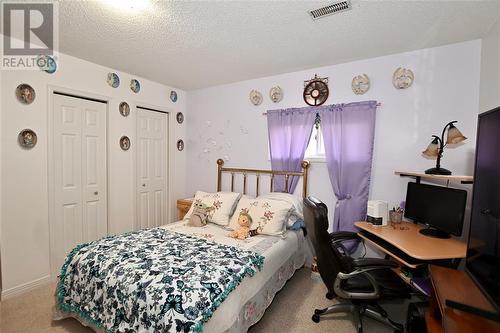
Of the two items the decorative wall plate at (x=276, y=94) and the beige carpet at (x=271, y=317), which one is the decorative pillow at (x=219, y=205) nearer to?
the beige carpet at (x=271, y=317)

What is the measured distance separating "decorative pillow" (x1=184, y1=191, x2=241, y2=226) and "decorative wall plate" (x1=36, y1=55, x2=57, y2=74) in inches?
80.3

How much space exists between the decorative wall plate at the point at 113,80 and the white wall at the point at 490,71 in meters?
3.73

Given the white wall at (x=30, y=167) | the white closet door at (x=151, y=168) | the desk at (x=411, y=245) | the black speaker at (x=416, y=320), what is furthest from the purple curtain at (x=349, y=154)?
the white wall at (x=30, y=167)

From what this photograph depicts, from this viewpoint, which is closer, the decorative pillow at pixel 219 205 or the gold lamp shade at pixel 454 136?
the gold lamp shade at pixel 454 136

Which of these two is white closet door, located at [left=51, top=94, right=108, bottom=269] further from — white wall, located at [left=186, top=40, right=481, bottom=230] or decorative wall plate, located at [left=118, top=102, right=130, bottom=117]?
white wall, located at [left=186, top=40, right=481, bottom=230]

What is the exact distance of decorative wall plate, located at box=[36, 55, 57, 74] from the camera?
7.85ft

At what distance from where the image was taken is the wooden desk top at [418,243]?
1641 millimetres

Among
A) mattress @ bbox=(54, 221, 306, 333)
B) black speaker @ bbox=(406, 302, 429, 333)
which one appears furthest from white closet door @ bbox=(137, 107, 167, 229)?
black speaker @ bbox=(406, 302, 429, 333)

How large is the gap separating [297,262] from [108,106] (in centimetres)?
295

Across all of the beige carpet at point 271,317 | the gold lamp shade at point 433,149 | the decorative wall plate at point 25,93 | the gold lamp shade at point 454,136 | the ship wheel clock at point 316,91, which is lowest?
the beige carpet at point 271,317

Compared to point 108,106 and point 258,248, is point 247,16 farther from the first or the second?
point 108,106

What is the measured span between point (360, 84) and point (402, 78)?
1.27 ft

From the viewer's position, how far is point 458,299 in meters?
1.22

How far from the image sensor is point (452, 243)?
1.85 meters
